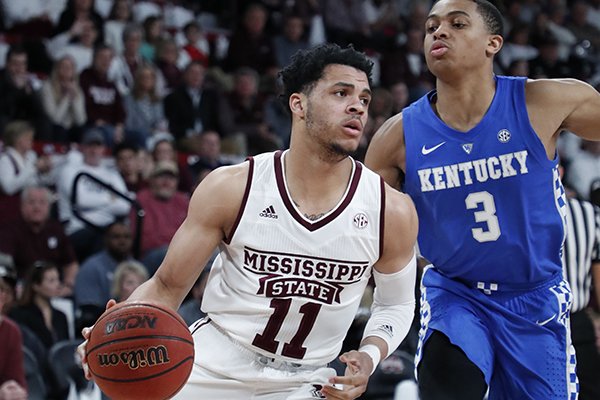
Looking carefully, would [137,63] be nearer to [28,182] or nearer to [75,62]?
[75,62]

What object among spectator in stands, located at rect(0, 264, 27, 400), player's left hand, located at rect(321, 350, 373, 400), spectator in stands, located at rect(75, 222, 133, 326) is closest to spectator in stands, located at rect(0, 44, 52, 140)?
spectator in stands, located at rect(75, 222, 133, 326)

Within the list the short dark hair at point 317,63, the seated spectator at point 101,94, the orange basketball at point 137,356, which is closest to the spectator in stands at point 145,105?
the seated spectator at point 101,94

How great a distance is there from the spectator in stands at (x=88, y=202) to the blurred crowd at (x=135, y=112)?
0.01 m

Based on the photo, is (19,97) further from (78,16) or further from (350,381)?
(350,381)

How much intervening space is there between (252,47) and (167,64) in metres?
1.41

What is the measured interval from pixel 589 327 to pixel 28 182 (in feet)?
16.1

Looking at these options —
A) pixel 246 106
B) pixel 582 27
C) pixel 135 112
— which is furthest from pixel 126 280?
pixel 582 27

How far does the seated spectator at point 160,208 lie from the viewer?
30.7 feet

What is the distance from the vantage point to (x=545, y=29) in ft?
52.6

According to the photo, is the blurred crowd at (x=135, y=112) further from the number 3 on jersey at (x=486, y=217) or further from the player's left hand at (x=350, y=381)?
the player's left hand at (x=350, y=381)

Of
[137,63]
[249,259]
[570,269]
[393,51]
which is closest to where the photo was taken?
[249,259]

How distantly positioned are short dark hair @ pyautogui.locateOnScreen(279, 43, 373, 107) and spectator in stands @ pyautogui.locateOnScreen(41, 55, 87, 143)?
6.02m

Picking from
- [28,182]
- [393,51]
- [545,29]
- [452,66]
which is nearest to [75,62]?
[28,182]

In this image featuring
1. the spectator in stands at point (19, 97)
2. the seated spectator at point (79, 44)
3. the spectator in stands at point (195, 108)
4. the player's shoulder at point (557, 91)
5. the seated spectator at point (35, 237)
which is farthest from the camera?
the spectator in stands at point (195, 108)
